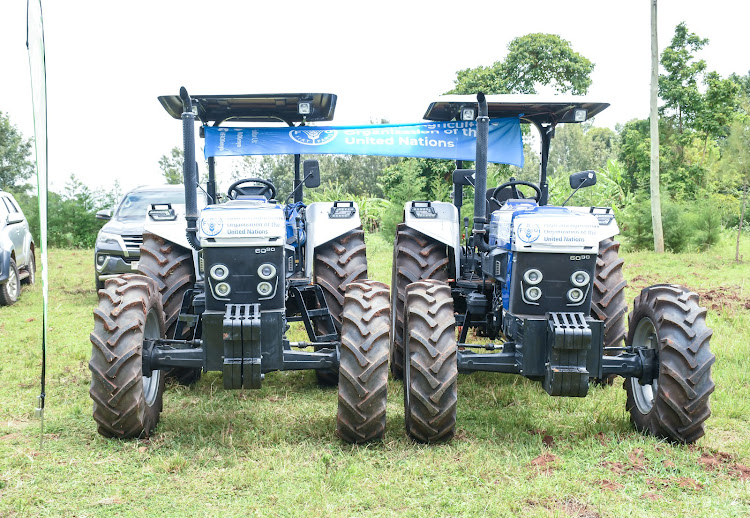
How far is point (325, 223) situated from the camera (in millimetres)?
6664

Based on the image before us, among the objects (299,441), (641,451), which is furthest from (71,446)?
(641,451)

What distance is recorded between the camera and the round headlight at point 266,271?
500cm

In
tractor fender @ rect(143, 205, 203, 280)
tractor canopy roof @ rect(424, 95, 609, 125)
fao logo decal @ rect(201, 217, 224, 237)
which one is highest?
tractor canopy roof @ rect(424, 95, 609, 125)

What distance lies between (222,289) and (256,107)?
2738 millimetres

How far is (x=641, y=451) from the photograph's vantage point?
4.67 metres

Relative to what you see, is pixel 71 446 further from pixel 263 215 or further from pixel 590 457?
pixel 590 457

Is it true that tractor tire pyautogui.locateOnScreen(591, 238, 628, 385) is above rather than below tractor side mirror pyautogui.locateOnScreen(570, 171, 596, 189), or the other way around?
below

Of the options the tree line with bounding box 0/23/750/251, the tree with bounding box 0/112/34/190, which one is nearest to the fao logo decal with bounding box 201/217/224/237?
the tree line with bounding box 0/23/750/251

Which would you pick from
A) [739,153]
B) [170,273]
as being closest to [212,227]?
[170,273]

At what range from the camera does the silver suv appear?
10844 millimetres

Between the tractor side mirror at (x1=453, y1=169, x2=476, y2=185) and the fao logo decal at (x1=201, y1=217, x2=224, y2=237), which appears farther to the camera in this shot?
the tractor side mirror at (x1=453, y1=169, x2=476, y2=185)

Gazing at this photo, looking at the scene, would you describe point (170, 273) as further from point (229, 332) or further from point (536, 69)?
point (536, 69)

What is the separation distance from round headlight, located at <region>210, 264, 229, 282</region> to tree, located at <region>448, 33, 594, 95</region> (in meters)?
20.8

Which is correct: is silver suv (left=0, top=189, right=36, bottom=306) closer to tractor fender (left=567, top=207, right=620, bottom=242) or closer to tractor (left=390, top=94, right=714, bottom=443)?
tractor (left=390, top=94, right=714, bottom=443)
